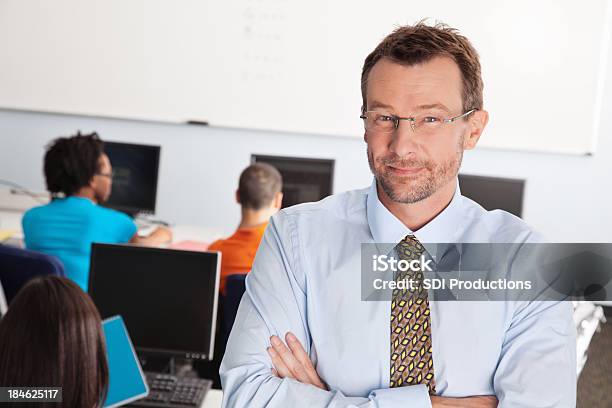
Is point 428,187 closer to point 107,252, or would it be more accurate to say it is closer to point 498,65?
point 107,252

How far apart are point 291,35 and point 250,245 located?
2.47 m

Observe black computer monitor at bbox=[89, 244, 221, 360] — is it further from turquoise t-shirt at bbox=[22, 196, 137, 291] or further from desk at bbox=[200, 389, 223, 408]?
turquoise t-shirt at bbox=[22, 196, 137, 291]

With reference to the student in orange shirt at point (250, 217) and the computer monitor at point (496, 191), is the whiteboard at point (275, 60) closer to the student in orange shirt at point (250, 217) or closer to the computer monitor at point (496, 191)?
the computer monitor at point (496, 191)

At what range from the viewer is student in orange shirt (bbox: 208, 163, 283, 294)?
2.76 meters

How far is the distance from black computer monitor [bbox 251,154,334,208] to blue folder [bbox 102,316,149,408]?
183cm

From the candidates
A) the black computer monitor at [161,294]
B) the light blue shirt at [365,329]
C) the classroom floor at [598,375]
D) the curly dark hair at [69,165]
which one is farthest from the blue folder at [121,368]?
the classroom floor at [598,375]

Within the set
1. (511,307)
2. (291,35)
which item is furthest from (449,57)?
(291,35)

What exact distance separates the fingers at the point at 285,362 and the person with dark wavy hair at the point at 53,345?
382 millimetres

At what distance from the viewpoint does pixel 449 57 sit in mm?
1329

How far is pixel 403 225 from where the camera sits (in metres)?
1.34

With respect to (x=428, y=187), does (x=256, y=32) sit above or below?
above

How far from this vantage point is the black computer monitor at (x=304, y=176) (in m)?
3.56

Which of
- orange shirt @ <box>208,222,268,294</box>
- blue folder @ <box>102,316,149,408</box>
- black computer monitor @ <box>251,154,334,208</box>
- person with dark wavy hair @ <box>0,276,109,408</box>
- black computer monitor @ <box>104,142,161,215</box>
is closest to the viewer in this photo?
person with dark wavy hair @ <box>0,276,109,408</box>

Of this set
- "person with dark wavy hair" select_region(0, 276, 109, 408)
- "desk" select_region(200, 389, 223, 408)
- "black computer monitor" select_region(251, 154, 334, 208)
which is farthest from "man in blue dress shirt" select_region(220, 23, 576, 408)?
"black computer monitor" select_region(251, 154, 334, 208)
